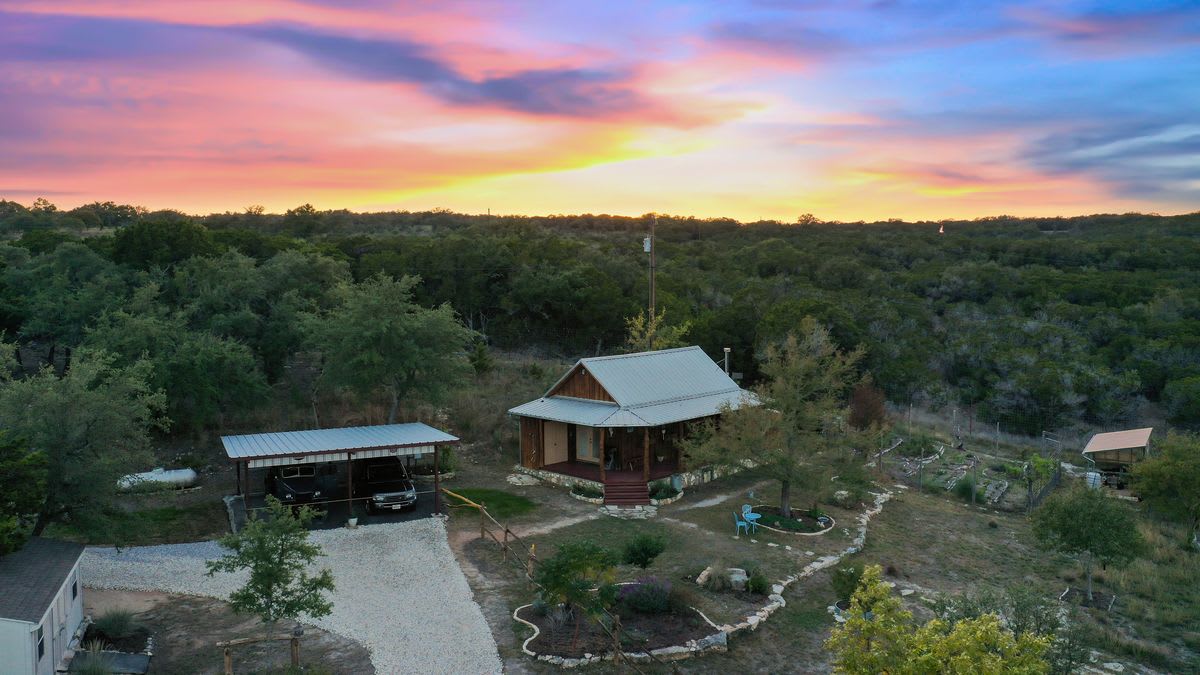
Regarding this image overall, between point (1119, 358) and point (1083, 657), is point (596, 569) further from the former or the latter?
point (1119, 358)

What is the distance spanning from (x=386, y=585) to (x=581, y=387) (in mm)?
10830

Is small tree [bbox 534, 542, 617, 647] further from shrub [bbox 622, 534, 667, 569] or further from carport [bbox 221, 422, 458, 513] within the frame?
carport [bbox 221, 422, 458, 513]

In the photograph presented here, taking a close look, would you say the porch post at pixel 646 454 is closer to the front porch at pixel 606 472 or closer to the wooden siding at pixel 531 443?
the front porch at pixel 606 472

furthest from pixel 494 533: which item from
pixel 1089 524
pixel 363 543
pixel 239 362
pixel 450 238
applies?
pixel 450 238

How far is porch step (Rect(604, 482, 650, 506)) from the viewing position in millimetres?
21297

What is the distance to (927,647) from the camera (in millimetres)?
6809

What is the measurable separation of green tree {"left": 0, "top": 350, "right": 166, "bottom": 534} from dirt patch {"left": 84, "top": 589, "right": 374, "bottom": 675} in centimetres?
184

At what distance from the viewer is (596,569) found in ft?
→ 39.9

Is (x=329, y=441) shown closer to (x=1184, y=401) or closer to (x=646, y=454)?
(x=646, y=454)

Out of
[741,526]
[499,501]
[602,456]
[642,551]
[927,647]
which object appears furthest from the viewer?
[602,456]

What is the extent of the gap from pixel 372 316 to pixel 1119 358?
36829mm

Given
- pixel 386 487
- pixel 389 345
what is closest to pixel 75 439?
pixel 386 487

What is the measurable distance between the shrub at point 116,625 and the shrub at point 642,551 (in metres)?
8.67

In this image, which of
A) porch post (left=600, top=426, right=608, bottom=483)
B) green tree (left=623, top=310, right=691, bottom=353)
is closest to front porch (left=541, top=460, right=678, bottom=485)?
porch post (left=600, top=426, right=608, bottom=483)
